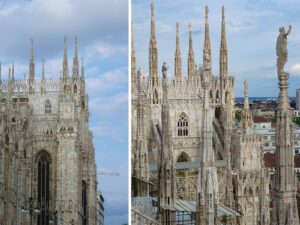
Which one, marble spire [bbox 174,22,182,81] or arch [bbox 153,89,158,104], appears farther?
marble spire [bbox 174,22,182,81]

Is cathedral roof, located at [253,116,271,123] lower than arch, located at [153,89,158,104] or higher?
lower

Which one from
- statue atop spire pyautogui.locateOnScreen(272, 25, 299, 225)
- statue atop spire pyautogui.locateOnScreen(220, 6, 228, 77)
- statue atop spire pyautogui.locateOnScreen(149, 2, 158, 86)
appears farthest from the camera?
statue atop spire pyautogui.locateOnScreen(220, 6, 228, 77)

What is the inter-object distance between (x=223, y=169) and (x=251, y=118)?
819 mm

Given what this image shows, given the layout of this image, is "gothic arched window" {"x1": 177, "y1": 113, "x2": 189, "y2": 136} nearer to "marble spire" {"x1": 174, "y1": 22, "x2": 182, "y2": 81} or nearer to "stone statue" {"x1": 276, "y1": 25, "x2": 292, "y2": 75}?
"marble spire" {"x1": 174, "y1": 22, "x2": 182, "y2": 81}

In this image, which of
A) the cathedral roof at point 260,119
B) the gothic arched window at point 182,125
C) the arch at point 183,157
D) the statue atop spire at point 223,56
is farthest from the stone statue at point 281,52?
the gothic arched window at point 182,125

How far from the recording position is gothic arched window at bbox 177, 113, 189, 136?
31.1 ft

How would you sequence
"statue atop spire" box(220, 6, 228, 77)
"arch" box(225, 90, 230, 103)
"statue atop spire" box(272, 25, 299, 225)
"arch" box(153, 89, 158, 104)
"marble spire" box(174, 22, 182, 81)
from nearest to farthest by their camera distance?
"statue atop spire" box(272, 25, 299, 225) → "statue atop spire" box(220, 6, 228, 77) → "arch" box(153, 89, 158, 104) → "marble spire" box(174, 22, 182, 81) → "arch" box(225, 90, 230, 103)

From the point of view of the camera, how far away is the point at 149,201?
466 centimetres

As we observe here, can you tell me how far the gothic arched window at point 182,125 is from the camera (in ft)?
31.1

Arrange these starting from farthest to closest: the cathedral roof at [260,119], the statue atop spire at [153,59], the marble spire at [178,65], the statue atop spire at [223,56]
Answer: the marble spire at [178,65] → the statue atop spire at [223,56] → the statue atop spire at [153,59] → the cathedral roof at [260,119]

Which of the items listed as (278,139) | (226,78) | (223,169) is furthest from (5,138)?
(278,139)

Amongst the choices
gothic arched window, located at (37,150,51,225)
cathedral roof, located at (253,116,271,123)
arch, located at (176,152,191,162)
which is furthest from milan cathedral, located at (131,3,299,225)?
gothic arched window, located at (37,150,51,225)

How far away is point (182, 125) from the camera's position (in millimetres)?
9500

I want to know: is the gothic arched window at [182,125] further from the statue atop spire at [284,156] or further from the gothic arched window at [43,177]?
A: the statue atop spire at [284,156]
